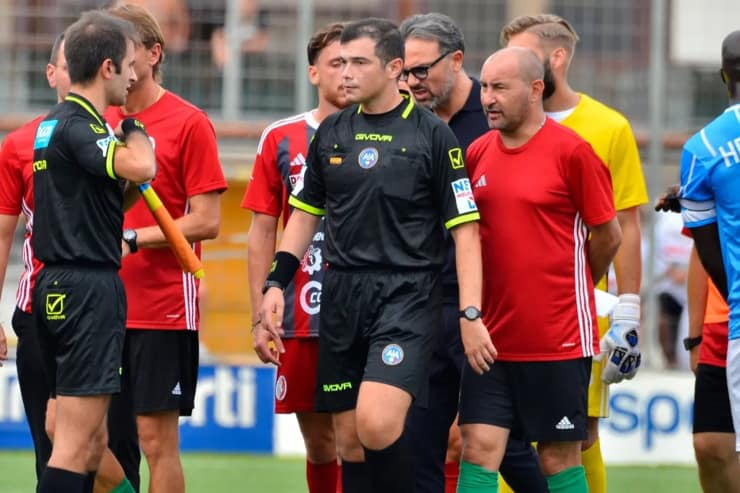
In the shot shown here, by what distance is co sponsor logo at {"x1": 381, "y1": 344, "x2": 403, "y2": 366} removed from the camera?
677 cm

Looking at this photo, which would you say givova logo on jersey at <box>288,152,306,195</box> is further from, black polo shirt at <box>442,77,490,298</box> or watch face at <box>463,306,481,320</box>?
watch face at <box>463,306,481,320</box>

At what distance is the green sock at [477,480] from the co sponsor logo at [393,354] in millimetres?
551

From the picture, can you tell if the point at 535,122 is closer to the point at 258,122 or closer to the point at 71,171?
the point at 71,171

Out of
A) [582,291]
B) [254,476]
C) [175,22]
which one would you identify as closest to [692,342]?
[582,291]

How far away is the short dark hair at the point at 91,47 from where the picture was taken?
21.8 ft

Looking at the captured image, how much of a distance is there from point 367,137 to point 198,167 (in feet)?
3.63

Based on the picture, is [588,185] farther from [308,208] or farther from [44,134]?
[44,134]

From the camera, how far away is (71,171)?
6.55 metres

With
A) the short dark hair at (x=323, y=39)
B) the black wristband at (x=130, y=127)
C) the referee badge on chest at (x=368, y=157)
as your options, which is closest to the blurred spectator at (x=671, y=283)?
the short dark hair at (x=323, y=39)

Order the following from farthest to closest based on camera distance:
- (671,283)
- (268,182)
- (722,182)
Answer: (671,283) → (268,182) → (722,182)

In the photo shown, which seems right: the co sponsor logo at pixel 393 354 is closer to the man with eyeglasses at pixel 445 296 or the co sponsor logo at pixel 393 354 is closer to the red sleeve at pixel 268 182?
the man with eyeglasses at pixel 445 296

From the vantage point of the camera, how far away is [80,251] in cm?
656

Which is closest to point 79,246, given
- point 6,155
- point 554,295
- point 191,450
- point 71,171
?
point 71,171

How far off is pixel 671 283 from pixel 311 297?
6.30m
